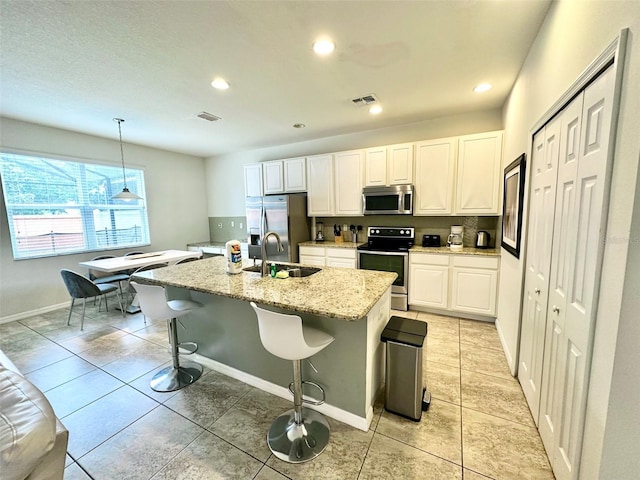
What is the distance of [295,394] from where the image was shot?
64.4 inches

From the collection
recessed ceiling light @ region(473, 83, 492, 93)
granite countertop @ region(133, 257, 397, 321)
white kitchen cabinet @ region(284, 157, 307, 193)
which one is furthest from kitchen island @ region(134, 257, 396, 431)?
white kitchen cabinet @ region(284, 157, 307, 193)

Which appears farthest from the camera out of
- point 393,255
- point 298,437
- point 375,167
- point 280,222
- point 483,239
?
point 280,222

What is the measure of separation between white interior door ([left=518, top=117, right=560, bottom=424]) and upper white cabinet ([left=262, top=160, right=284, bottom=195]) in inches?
141

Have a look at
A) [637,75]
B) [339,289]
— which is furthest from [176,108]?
[637,75]

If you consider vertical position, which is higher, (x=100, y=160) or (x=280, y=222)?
(x=100, y=160)

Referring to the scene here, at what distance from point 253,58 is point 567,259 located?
2.54m

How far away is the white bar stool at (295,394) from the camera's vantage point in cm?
142

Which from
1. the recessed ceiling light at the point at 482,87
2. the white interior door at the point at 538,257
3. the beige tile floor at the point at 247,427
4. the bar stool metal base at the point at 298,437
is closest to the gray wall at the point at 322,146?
the recessed ceiling light at the point at 482,87

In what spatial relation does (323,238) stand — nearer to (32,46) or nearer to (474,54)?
(474,54)

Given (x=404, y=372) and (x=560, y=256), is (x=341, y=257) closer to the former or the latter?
(x=404, y=372)

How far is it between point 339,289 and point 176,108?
9.85 ft

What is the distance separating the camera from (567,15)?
1.38m

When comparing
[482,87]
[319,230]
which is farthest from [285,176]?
[482,87]

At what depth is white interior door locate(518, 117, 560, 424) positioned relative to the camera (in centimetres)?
154
